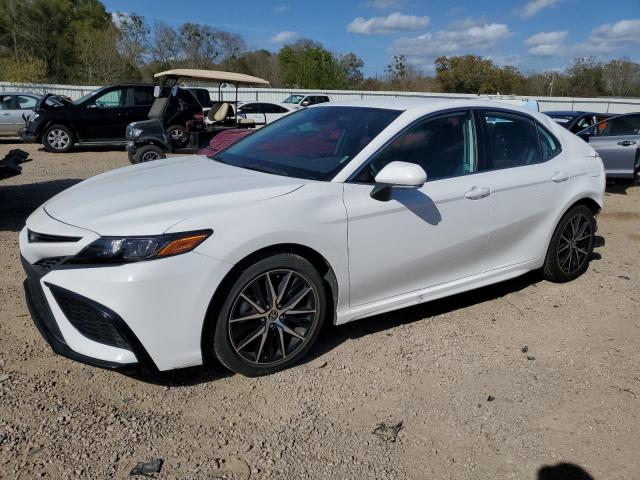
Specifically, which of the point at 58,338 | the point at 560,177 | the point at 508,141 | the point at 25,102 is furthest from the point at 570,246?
the point at 25,102

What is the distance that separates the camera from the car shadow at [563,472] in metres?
2.62

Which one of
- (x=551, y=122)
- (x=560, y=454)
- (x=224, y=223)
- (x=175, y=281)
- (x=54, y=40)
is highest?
(x=54, y=40)

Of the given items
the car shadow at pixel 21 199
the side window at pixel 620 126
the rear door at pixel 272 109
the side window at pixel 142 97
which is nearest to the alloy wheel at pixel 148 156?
the car shadow at pixel 21 199

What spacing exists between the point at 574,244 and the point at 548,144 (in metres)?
0.96

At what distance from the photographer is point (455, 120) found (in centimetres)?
409

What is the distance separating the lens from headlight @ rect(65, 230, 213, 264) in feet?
9.15

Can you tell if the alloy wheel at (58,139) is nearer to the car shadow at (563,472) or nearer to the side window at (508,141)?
the side window at (508,141)

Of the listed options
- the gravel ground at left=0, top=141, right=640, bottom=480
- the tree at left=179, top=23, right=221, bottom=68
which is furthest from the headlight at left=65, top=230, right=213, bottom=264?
the tree at left=179, top=23, right=221, bottom=68

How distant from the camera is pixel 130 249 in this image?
2.79 m

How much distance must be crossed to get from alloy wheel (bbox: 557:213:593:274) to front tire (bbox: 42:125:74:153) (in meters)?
13.3

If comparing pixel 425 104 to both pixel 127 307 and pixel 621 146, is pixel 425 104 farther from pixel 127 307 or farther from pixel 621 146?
pixel 621 146

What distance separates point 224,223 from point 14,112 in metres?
17.1

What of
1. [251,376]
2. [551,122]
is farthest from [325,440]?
[551,122]

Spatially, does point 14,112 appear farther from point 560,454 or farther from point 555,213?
point 560,454
